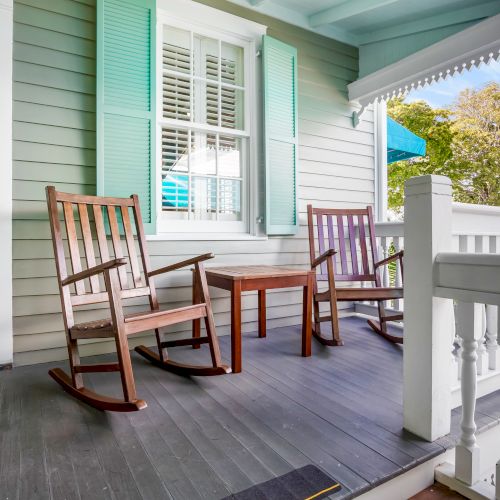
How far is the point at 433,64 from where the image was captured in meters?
3.17

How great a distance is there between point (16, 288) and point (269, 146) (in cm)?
212

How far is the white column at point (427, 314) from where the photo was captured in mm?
1403

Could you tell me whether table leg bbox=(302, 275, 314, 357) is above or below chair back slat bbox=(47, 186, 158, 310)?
below

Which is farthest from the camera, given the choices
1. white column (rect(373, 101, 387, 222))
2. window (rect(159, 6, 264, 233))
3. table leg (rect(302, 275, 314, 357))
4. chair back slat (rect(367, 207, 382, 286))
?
white column (rect(373, 101, 387, 222))

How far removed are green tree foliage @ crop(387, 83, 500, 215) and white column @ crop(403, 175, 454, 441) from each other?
354 inches

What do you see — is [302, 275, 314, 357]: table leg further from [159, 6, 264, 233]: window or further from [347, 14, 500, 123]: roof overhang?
[347, 14, 500, 123]: roof overhang

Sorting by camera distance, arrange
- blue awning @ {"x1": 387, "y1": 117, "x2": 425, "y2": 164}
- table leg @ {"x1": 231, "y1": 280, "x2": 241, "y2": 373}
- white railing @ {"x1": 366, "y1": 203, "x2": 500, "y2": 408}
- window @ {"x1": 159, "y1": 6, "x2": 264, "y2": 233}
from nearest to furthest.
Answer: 1. white railing @ {"x1": 366, "y1": 203, "x2": 500, "y2": 408}
2. table leg @ {"x1": 231, "y1": 280, "x2": 241, "y2": 373}
3. window @ {"x1": 159, "y1": 6, "x2": 264, "y2": 233}
4. blue awning @ {"x1": 387, "y1": 117, "x2": 425, "y2": 164}

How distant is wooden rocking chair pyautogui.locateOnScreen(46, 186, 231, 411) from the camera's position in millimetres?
1657

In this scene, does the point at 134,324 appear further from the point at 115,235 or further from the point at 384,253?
the point at 384,253

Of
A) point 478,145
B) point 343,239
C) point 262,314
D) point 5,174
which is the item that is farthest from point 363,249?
point 478,145

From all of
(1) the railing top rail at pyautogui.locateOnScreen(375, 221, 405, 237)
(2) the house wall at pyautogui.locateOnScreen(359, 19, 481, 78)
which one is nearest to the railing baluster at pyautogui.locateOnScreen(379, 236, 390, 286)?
(1) the railing top rail at pyautogui.locateOnScreen(375, 221, 405, 237)

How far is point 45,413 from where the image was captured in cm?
168

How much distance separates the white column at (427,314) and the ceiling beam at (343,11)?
2.26 metres

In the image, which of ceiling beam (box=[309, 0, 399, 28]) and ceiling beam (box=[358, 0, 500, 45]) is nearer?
ceiling beam (box=[358, 0, 500, 45])
